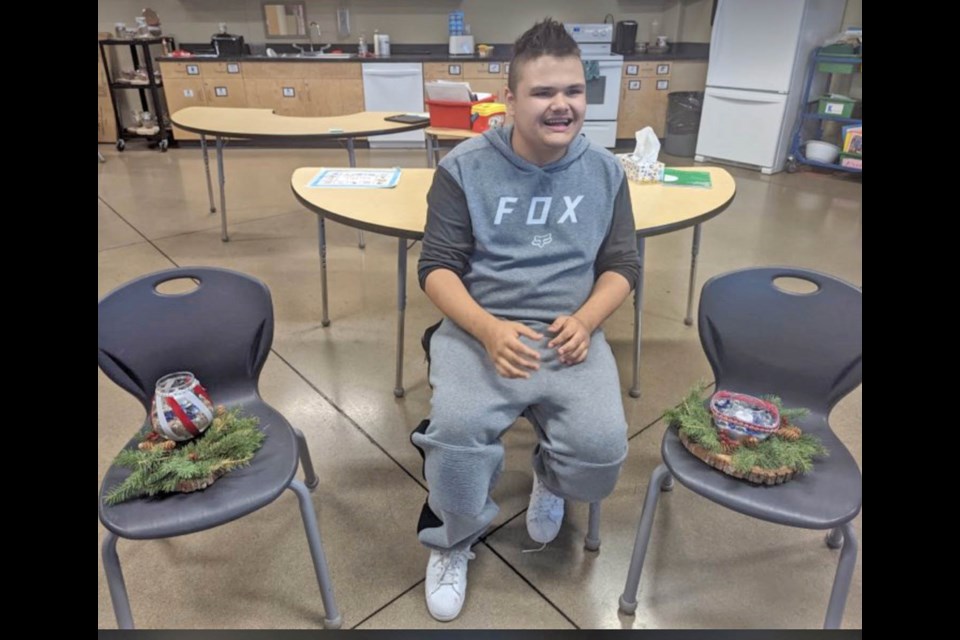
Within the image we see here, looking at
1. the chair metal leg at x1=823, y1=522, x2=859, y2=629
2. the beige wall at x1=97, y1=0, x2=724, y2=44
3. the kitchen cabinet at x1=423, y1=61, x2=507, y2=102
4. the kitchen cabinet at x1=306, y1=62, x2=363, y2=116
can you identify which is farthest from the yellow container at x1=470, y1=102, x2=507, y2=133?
the beige wall at x1=97, y1=0, x2=724, y2=44

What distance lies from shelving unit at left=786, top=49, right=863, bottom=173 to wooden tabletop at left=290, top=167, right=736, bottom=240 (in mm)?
3267

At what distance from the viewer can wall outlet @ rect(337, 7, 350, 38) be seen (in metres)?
5.75

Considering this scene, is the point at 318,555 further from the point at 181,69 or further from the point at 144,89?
the point at 144,89

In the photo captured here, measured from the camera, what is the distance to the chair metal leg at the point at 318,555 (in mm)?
1152

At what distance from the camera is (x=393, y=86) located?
218 inches

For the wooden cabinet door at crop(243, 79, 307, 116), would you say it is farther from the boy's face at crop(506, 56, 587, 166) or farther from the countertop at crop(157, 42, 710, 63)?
the boy's face at crop(506, 56, 587, 166)

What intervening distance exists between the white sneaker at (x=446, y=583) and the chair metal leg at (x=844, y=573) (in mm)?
724

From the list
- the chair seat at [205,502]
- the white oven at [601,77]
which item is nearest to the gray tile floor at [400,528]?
the chair seat at [205,502]

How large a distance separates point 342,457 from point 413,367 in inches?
21.0

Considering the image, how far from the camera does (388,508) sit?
162cm

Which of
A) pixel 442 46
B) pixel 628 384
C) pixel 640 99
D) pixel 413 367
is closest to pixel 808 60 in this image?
pixel 640 99

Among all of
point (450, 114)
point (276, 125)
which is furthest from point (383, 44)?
point (450, 114)

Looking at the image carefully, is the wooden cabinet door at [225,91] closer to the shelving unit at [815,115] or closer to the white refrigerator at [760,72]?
the white refrigerator at [760,72]

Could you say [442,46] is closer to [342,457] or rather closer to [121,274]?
[121,274]
